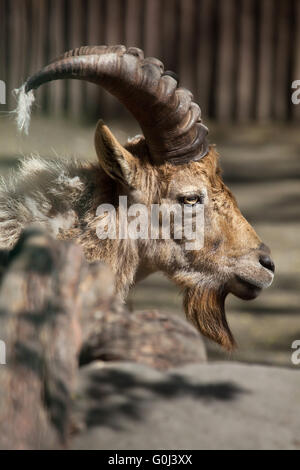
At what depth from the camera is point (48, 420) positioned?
10.3 feet

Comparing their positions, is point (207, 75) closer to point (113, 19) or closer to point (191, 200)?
point (113, 19)

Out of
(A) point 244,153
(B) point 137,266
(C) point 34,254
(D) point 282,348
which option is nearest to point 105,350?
(C) point 34,254

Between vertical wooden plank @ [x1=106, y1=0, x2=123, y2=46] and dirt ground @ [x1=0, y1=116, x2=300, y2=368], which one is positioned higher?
vertical wooden plank @ [x1=106, y1=0, x2=123, y2=46]

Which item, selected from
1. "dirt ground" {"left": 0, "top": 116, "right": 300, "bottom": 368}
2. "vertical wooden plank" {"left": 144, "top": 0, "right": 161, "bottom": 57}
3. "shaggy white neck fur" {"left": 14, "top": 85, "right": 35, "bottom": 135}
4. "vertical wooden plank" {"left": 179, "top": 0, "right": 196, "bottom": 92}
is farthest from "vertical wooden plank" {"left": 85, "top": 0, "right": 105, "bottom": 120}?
"shaggy white neck fur" {"left": 14, "top": 85, "right": 35, "bottom": 135}

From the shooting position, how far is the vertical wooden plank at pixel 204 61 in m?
9.45

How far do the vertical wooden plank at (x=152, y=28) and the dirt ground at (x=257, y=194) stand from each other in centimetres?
92

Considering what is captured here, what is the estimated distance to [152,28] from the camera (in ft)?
30.8

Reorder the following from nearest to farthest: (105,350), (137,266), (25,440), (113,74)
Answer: (25,440)
(105,350)
(113,74)
(137,266)

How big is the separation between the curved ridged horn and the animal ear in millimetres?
228

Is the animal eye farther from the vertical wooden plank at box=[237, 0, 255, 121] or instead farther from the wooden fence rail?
the vertical wooden plank at box=[237, 0, 255, 121]

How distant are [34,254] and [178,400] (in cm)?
93

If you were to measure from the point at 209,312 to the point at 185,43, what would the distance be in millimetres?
4917

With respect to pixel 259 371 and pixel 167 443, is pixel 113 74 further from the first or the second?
pixel 167 443

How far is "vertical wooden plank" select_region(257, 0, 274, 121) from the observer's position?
932 centimetres
